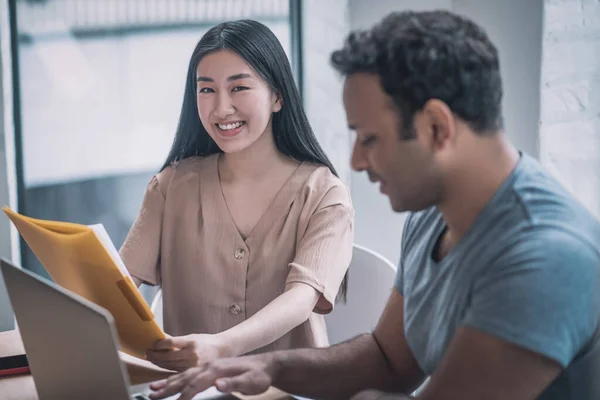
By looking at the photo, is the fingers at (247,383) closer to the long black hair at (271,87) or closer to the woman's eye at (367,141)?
the woman's eye at (367,141)

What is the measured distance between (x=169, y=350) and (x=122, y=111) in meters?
1.06

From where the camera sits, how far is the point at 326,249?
5.24 ft

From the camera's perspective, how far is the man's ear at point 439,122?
1038mm

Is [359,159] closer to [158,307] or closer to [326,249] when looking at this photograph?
[326,249]

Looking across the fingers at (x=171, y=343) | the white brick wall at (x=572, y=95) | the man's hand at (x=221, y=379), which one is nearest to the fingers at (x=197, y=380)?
the man's hand at (x=221, y=379)

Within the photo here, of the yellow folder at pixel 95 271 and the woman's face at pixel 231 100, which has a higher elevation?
the woman's face at pixel 231 100

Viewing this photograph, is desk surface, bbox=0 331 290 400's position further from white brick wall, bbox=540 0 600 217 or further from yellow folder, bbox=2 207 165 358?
white brick wall, bbox=540 0 600 217

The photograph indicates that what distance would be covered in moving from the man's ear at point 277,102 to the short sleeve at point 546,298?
31.3 inches

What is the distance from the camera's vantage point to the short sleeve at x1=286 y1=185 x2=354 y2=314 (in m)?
1.58

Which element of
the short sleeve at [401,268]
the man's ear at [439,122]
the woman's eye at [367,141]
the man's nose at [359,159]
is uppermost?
the man's ear at [439,122]

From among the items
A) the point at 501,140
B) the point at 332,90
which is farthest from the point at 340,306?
the point at 332,90

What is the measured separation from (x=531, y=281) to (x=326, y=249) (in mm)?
672

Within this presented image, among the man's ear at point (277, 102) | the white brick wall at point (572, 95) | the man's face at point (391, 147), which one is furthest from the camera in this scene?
the white brick wall at point (572, 95)

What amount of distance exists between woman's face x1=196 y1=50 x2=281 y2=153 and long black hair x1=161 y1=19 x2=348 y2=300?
2 cm
